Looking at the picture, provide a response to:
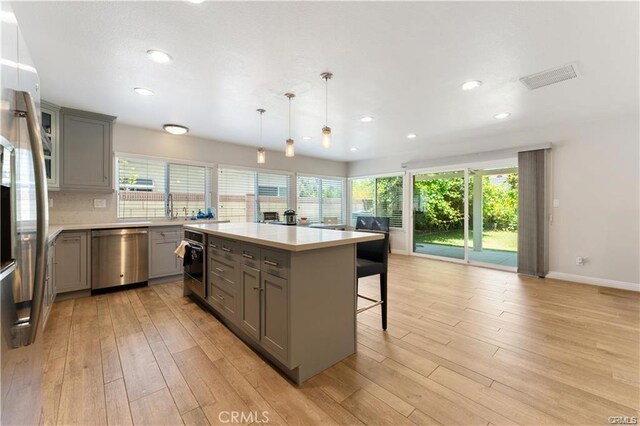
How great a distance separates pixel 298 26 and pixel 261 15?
26 cm

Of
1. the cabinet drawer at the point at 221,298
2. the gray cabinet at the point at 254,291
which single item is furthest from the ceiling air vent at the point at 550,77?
the cabinet drawer at the point at 221,298

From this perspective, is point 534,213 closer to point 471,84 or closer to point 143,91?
point 471,84

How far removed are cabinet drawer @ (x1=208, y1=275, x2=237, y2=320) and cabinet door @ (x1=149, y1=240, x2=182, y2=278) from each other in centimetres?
170

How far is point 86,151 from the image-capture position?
3697 mm

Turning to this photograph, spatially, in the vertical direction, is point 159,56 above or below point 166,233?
above

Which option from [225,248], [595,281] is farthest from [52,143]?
[595,281]

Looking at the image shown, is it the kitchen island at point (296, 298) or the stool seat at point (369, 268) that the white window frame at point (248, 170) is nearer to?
the kitchen island at point (296, 298)

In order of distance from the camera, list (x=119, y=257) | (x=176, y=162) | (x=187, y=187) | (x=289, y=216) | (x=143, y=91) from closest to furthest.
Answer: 1. (x=143, y=91)
2. (x=119, y=257)
3. (x=176, y=162)
4. (x=187, y=187)
5. (x=289, y=216)

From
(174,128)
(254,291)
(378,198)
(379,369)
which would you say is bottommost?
(379,369)

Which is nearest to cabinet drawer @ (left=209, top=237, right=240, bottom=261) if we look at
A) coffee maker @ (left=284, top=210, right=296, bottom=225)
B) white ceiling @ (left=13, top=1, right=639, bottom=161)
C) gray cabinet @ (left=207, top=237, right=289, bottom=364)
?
gray cabinet @ (left=207, top=237, right=289, bottom=364)

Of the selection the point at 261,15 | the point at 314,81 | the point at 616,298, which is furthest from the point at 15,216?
the point at 616,298

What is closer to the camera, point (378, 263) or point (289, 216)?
point (378, 263)

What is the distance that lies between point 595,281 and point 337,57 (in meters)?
4.90

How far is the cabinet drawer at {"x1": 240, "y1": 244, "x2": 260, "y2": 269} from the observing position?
2.03 meters
